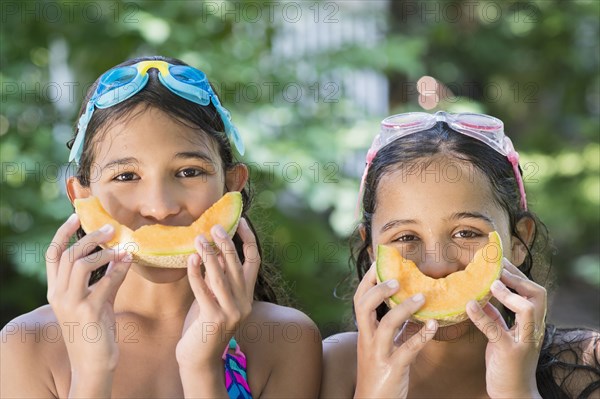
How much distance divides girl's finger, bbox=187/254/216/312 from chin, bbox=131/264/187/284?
0.27 metres

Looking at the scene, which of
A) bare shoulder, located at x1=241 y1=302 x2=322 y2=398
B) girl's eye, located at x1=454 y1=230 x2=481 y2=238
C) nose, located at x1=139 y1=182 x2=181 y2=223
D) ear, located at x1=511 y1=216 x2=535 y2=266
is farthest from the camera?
ear, located at x1=511 y1=216 x2=535 y2=266

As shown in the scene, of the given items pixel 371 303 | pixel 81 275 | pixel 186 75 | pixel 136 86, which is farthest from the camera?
pixel 186 75

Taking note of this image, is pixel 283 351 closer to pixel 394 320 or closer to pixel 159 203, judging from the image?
pixel 394 320

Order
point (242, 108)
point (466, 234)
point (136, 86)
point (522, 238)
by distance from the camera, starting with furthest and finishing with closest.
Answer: point (242, 108)
point (522, 238)
point (136, 86)
point (466, 234)

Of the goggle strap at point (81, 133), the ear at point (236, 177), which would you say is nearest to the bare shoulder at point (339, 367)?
the ear at point (236, 177)

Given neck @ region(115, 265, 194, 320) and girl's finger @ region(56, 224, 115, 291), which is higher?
girl's finger @ region(56, 224, 115, 291)

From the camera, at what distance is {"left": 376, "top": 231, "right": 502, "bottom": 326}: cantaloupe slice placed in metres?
2.77

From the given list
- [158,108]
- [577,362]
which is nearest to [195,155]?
[158,108]

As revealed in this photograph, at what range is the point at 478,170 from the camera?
10.2 ft

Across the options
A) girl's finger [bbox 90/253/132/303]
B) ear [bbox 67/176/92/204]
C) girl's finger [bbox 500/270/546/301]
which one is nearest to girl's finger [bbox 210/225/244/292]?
girl's finger [bbox 90/253/132/303]

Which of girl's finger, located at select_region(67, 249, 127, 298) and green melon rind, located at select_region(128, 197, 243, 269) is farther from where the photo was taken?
green melon rind, located at select_region(128, 197, 243, 269)

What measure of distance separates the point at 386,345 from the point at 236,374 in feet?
2.08

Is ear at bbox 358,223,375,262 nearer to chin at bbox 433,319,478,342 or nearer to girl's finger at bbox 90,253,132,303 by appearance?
chin at bbox 433,319,478,342

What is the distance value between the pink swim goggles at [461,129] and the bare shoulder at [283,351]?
23.3 inches
